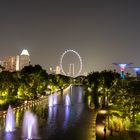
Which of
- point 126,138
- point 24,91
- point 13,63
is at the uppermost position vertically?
point 13,63

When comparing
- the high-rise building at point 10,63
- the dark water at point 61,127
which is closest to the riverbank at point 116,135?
the dark water at point 61,127

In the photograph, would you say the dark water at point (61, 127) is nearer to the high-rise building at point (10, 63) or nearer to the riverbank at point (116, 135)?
the riverbank at point (116, 135)

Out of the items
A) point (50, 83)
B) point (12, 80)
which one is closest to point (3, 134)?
point (12, 80)

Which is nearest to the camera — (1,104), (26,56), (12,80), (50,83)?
(1,104)

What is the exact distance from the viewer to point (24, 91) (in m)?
45.8

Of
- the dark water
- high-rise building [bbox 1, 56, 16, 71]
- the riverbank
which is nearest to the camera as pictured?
the riverbank

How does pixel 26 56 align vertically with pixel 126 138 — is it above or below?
above

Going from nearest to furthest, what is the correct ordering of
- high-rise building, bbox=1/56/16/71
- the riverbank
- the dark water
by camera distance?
the riverbank, the dark water, high-rise building, bbox=1/56/16/71

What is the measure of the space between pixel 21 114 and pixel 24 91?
1439 cm

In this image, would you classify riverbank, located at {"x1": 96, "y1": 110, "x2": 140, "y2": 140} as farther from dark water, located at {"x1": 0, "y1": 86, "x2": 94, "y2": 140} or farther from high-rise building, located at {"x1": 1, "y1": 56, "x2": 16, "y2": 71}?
high-rise building, located at {"x1": 1, "y1": 56, "x2": 16, "y2": 71}

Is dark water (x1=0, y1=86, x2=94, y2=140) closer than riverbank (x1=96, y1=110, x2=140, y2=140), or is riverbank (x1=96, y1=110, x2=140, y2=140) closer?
riverbank (x1=96, y1=110, x2=140, y2=140)

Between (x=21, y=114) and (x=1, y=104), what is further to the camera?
(x=1, y=104)

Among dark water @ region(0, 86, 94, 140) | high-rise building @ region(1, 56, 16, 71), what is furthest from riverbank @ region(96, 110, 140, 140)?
high-rise building @ region(1, 56, 16, 71)

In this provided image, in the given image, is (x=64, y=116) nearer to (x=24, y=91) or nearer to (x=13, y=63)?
(x=24, y=91)
